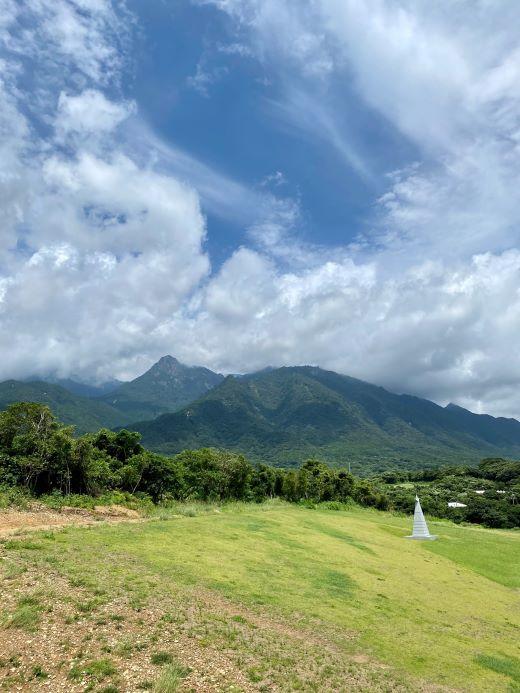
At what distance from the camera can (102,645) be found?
1084 cm

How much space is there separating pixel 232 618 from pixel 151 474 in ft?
138

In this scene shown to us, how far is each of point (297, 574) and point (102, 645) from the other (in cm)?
1248

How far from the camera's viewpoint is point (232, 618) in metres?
14.2

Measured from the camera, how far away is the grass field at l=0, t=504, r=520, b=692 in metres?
10.5

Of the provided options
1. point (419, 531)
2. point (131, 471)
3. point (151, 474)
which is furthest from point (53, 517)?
point (419, 531)

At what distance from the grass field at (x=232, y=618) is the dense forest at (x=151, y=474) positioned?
51.4 ft

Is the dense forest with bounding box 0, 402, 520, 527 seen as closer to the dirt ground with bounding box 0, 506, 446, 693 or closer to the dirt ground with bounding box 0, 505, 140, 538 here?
the dirt ground with bounding box 0, 505, 140, 538

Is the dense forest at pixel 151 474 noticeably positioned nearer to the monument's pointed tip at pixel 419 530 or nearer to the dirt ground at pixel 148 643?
the monument's pointed tip at pixel 419 530

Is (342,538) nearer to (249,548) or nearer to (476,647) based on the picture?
(249,548)

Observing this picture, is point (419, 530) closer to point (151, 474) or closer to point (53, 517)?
point (151, 474)

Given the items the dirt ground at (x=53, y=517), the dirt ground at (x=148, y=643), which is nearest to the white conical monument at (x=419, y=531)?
the dirt ground at (x=53, y=517)

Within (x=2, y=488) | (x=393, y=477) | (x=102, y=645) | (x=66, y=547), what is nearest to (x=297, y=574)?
(x=66, y=547)

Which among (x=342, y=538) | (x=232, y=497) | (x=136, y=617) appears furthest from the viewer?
(x=232, y=497)

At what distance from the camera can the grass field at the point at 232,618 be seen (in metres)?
10.5
